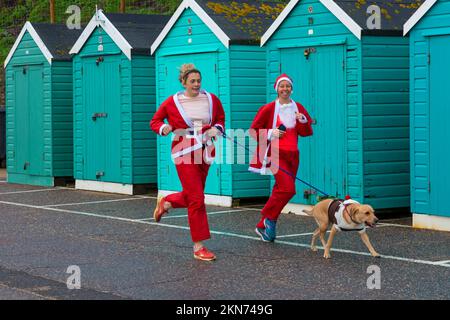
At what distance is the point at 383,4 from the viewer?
13.9 meters

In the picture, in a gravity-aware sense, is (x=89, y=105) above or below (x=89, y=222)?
above

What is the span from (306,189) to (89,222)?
281 centimetres

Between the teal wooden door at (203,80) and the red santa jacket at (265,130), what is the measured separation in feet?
13.7

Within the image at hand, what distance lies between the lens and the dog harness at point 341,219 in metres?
9.77

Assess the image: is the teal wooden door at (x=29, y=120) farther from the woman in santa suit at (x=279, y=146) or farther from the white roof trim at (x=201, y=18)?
the woman in santa suit at (x=279, y=146)

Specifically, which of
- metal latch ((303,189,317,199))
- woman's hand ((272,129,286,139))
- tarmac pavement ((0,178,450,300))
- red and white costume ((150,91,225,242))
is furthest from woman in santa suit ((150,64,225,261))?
metal latch ((303,189,317,199))

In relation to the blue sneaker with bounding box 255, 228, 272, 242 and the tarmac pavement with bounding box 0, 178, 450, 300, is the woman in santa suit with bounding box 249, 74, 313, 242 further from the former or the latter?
the tarmac pavement with bounding box 0, 178, 450, 300

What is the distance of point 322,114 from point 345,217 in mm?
3949

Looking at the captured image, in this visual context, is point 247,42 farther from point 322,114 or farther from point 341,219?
point 341,219

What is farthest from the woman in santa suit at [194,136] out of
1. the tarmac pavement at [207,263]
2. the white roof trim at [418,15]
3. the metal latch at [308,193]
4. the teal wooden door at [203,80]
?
the teal wooden door at [203,80]

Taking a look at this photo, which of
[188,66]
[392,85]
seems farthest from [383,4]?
[188,66]
